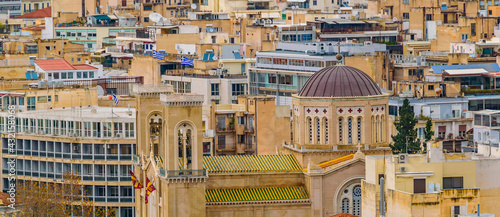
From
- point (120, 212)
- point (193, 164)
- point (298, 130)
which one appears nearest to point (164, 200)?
point (193, 164)

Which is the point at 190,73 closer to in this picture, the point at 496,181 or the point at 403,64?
the point at 403,64

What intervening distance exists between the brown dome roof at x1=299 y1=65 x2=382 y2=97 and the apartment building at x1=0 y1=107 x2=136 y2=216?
2479cm

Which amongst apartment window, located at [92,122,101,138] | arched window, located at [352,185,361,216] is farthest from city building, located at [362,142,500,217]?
apartment window, located at [92,122,101,138]

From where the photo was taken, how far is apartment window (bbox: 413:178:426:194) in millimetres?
91750

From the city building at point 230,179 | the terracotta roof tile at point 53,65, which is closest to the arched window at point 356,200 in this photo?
the city building at point 230,179

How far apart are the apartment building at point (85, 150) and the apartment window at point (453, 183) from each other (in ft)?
149

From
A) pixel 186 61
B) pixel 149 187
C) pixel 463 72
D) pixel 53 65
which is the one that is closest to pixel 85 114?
pixel 149 187

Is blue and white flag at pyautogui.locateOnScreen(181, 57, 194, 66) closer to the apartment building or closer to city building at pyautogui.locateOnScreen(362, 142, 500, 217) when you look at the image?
the apartment building

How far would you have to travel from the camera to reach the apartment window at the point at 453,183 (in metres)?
93.1

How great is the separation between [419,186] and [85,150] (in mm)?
50386

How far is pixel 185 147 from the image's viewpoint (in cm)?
10631

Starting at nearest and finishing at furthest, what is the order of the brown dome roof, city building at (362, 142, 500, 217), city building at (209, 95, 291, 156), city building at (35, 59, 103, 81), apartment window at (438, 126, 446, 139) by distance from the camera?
1. city building at (362, 142, 500, 217)
2. the brown dome roof
3. city building at (209, 95, 291, 156)
4. apartment window at (438, 126, 446, 139)
5. city building at (35, 59, 103, 81)

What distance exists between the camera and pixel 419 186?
92.0 m

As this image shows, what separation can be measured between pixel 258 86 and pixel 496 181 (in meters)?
70.7
